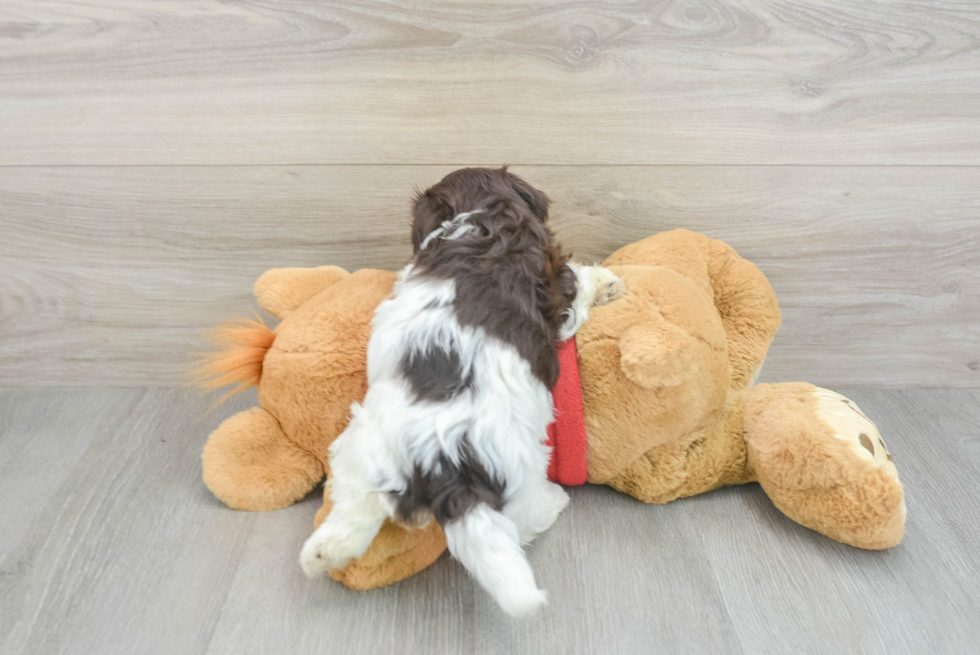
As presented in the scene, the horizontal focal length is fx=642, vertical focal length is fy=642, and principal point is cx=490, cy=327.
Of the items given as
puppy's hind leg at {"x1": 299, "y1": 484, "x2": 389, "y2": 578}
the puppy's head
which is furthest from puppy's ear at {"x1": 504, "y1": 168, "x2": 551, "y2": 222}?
puppy's hind leg at {"x1": 299, "y1": 484, "x2": 389, "y2": 578}

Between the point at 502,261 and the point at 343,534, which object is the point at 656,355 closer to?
the point at 502,261

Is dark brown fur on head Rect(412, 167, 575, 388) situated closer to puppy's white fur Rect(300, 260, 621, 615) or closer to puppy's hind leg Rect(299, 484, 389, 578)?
puppy's white fur Rect(300, 260, 621, 615)

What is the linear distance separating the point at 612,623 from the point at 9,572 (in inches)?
27.3

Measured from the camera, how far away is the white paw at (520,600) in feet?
1.79

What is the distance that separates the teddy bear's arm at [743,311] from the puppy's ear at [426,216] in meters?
0.39

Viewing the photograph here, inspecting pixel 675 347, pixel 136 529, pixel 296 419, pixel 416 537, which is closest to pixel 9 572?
pixel 136 529

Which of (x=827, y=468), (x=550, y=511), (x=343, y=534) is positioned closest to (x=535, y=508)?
(x=550, y=511)

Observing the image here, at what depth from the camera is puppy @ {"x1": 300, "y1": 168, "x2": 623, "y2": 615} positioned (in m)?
0.61

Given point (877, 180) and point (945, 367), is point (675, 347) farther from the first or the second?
point (945, 367)

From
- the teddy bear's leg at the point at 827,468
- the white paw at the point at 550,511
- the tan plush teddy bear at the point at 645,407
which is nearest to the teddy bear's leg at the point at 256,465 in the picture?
the tan plush teddy bear at the point at 645,407

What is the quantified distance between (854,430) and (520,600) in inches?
18.4

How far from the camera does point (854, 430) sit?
2.48 ft

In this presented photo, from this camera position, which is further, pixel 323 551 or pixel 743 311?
pixel 743 311

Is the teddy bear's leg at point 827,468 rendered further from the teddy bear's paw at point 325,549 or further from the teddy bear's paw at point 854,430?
the teddy bear's paw at point 325,549
